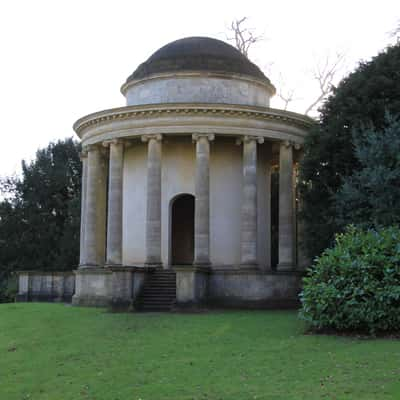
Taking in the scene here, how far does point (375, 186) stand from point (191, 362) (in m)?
9.89

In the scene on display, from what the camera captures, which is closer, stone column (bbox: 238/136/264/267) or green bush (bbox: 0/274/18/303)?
stone column (bbox: 238/136/264/267)

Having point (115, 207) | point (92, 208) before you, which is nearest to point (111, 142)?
point (115, 207)

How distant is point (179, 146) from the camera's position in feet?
101

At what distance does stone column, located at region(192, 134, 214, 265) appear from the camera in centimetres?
2761

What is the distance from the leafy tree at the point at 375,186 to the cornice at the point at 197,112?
6.57m

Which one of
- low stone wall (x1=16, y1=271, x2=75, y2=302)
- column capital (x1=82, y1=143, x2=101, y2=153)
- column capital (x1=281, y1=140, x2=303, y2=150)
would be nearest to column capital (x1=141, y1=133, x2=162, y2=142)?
column capital (x1=82, y1=143, x2=101, y2=153)

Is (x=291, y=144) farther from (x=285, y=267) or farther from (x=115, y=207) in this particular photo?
(x=115, y=207)

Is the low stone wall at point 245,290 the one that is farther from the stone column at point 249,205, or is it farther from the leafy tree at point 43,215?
the leafy tree at point 43,215

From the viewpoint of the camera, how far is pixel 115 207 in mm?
29281

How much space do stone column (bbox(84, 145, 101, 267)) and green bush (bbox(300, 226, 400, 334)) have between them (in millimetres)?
14970

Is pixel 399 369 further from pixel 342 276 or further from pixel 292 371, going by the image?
pixel 342 276

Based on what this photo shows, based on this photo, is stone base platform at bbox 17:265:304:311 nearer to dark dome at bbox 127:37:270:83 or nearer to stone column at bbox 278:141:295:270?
stone column at bbox 278:141:295:270

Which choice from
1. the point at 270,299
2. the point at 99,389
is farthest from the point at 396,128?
the point at 99,389

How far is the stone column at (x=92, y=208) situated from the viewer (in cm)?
3064
